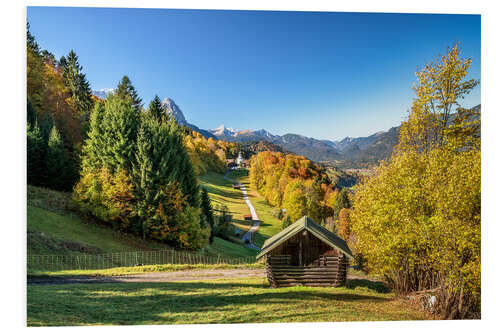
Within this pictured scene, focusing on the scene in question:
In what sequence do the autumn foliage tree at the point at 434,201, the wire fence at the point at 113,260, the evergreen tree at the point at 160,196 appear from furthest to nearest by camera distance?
the evergreen tree at the point at 160,196, the wire fence at the point at 113,260, the autumn foliage tree at the point at 434,201

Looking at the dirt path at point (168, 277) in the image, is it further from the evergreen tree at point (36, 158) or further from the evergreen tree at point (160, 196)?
the evergreen tree at point (36, 158)

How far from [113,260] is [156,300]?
7356 millimetres

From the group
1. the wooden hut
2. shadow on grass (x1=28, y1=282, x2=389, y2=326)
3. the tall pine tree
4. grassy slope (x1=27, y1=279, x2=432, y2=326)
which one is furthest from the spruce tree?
the tall pine tree

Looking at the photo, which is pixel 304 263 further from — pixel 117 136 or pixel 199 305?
pixel 117 136

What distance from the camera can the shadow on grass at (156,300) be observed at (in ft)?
22.0

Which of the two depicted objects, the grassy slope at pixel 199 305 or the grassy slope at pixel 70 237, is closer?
the grassy slope at pixel 199 305

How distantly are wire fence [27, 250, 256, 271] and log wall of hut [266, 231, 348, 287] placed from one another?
5.96 m

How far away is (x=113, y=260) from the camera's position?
13.6 metres

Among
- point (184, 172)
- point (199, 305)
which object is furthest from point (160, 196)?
point (199, 305)

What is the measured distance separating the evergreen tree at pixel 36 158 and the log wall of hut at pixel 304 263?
1832 centimetres

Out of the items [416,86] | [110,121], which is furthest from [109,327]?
[110,121]

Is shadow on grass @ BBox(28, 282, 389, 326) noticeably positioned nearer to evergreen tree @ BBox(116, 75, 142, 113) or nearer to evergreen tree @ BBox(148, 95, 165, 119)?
evergreen tree @ BBox(148, 95, 165, 119)

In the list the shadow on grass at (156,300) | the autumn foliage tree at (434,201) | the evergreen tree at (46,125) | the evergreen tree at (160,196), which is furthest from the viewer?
the evergreen tree at (46,125)

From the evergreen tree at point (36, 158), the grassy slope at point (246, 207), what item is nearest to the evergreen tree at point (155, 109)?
the grassy slope at point (246, 207)
